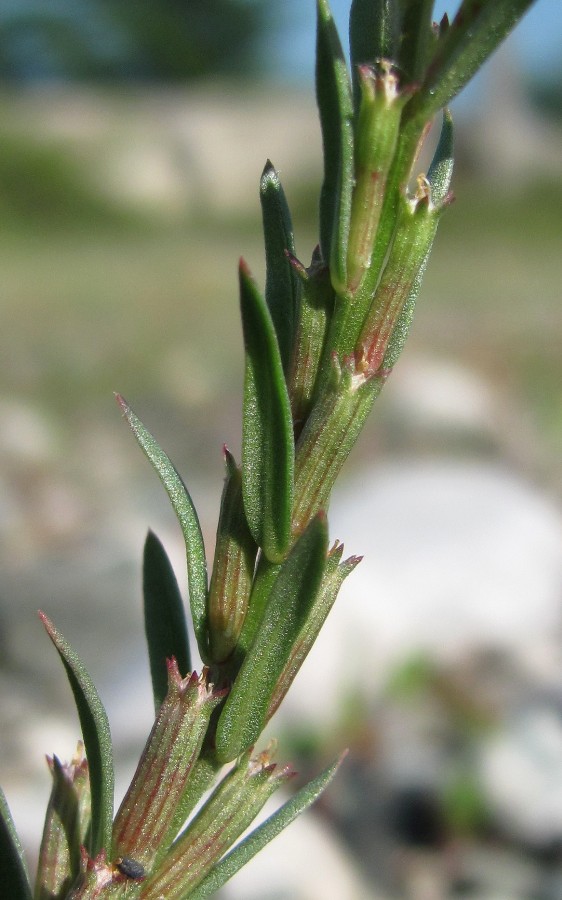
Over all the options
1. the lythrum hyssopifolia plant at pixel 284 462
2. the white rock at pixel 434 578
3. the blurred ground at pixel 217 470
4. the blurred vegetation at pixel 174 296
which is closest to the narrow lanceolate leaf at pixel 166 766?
the lythrum hyssopifolia plant at pixel 284 462

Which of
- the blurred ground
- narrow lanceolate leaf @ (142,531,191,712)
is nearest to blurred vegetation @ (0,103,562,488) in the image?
the blurred ground

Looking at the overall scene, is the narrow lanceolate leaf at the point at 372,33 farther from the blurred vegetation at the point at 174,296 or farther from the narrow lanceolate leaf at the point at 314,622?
the blurred vegetation at the point at 174,296

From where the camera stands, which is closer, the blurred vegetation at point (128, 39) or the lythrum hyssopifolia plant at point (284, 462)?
the lythrum hyssopifolia plant at point (284, 462)

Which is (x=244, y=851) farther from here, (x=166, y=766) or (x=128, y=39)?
(x=128, y=39)

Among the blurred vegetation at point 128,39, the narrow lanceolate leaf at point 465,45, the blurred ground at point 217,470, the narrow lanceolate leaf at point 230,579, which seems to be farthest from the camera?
the blurred vegetation at point 128,39

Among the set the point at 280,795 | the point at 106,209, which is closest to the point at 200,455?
the point at 280,795

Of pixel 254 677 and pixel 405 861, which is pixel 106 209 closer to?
pixel 405 861
